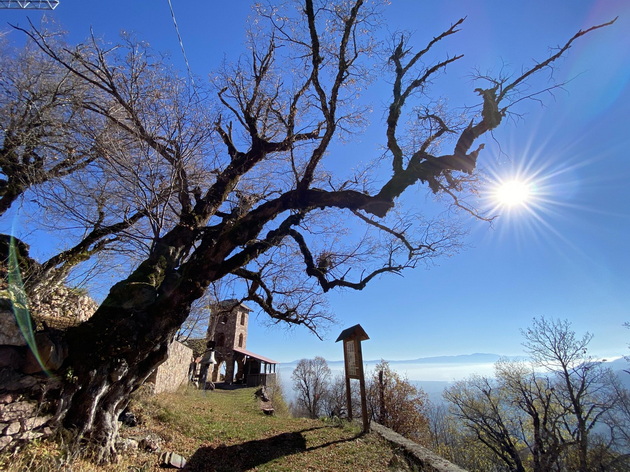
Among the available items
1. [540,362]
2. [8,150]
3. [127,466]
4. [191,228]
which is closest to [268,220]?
[191,228]

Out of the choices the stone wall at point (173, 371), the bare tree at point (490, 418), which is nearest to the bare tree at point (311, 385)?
the bare tree at point (490, 418)

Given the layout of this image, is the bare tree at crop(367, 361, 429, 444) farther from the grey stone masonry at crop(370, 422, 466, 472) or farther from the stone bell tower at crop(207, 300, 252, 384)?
the grey stone masonry at crop(370, 422, 466, 472)

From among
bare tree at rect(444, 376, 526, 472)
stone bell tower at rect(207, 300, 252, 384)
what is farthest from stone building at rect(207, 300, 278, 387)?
bare tree at rect(444, 376, 526, 472)

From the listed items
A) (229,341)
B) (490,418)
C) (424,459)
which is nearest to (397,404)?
(490,418)

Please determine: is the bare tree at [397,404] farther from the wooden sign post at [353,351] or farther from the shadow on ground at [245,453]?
the shadow on ground at [245,453]

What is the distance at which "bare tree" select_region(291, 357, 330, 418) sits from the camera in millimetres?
38878

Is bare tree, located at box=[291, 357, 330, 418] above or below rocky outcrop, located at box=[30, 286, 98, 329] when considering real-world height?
below

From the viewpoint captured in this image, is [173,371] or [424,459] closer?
[424,459]

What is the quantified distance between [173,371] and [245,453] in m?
8.76

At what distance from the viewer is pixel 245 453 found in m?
5.84

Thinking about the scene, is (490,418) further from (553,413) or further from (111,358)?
(111,358)

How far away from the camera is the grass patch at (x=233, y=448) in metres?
3.54

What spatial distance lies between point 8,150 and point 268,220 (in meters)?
5.26

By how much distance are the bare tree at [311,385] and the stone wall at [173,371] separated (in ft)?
Result: 85.0
